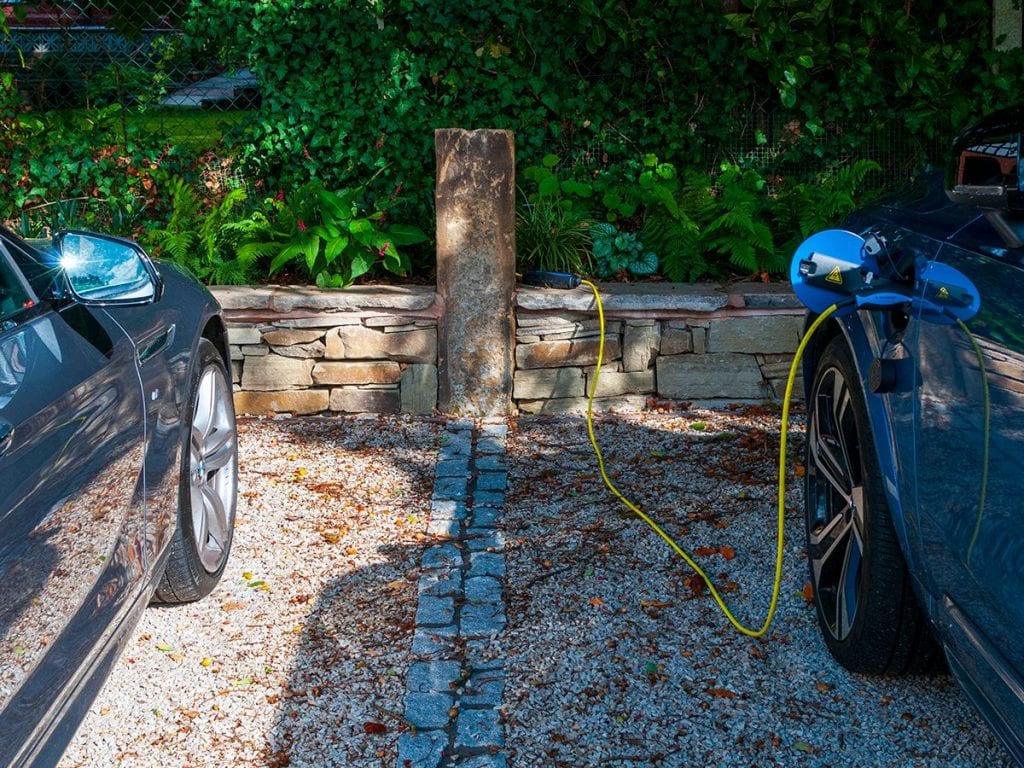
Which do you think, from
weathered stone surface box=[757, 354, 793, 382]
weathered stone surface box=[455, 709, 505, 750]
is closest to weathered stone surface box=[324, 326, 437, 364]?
weathered stone surface box=[757, 354, 793, 382]

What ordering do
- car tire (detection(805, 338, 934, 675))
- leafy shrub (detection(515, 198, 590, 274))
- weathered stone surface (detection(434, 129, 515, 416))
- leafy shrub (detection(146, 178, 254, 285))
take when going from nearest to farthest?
car tire (detection(805, 338, 934, 675)) → weathered stone surface (detection(434, 129, 515, 416)) → leafy shrub (detection(146, 178, 254, 285)) → leafy shrub (detection(515, 198, 590, 274))

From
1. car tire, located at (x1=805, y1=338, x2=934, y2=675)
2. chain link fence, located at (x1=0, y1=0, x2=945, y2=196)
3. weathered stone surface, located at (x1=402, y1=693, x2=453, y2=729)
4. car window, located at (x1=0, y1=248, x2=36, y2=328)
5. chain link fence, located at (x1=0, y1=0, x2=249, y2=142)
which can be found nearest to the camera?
car window, located at (x1=0, y1=248, x2=36, y2=328)

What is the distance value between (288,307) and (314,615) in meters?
2.53

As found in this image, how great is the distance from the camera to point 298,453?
A: 5773 millimetres

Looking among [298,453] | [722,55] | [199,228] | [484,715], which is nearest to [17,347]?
[484,715]

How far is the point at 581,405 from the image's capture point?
637cm

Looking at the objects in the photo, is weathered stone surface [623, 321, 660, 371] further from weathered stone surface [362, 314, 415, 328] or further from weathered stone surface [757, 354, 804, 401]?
weathered stone surface [362, 314, 415, 328]

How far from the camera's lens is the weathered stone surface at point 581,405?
6.36 meters

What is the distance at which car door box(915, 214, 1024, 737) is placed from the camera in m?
2.16

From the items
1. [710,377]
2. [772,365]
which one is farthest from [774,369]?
[710,377]

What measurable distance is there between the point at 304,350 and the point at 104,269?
132 inches

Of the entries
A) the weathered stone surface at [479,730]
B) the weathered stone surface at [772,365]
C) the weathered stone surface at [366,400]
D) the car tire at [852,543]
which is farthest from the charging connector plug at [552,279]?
the weathered stone surface at [479,730]

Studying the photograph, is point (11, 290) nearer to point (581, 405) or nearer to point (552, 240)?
point (581, 405)

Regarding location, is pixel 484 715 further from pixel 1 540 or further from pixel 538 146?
pixel 538 146
